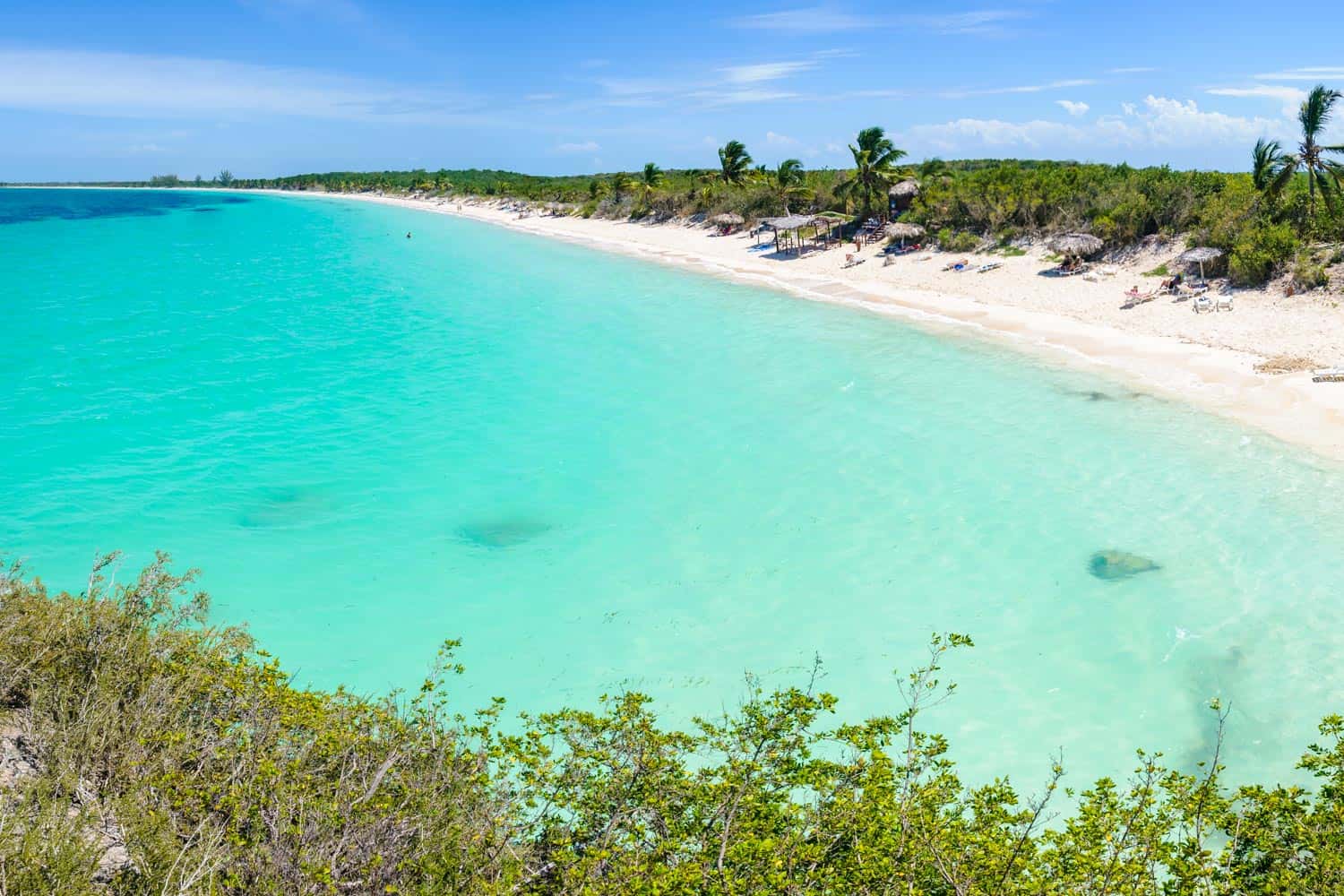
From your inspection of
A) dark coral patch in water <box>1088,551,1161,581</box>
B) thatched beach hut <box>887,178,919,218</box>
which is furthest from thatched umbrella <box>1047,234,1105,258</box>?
dark coral patch in water <box>1088,551,1161,581</box>

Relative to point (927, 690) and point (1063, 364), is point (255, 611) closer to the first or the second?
point (927, 690)

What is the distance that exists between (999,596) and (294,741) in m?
11.1

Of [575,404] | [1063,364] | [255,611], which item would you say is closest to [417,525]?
[255,611]

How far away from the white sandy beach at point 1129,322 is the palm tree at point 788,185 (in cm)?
706

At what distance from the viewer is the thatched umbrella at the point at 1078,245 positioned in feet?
108

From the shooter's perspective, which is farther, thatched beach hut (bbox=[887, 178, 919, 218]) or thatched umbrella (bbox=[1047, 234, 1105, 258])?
thatched beach hut (bbox=[887, 178, 919, 218])

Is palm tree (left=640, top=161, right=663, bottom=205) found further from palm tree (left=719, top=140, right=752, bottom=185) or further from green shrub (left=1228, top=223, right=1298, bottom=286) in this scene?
green shrub (left=1228, top=223, right=1298, bottom=286)

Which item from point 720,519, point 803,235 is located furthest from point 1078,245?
point 720,519

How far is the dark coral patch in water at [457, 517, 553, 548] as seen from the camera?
52.2ft

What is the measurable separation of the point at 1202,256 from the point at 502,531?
27181mm

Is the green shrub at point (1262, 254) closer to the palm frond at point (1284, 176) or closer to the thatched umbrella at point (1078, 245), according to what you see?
the palm frond at point (1284, 176)

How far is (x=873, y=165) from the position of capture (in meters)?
44.2

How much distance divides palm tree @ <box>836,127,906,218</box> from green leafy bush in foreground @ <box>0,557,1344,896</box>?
4128 centimetres

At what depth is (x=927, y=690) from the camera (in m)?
11.0
